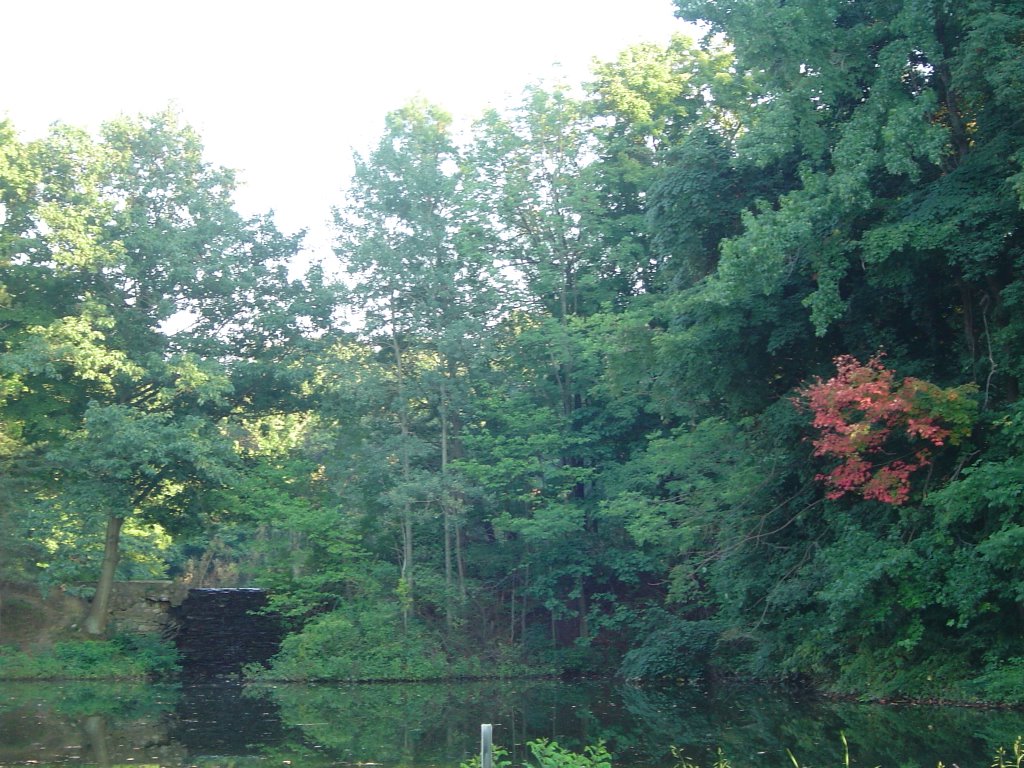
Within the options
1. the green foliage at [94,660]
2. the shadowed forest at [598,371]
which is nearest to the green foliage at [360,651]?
the shadowed forest at [598,371]

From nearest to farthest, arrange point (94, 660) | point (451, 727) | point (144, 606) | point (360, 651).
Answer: point (451, 727), point (94, 660), point (360, 651), point (144, 606)

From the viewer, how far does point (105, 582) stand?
A: 28.5m

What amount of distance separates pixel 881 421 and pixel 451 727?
8.33 metres

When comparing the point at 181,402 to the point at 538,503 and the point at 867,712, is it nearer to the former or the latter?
the point at 538,503

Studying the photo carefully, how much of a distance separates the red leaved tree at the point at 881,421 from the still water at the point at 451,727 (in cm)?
368

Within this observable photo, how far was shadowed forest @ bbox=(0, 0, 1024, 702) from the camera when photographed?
58.0ft

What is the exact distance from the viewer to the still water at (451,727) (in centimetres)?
1317

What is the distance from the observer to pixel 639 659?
1026 inches

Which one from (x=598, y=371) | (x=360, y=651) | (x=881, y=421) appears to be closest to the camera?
(x=881, y=421)

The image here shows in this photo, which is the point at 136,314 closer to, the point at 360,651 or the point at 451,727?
the point at 360,651

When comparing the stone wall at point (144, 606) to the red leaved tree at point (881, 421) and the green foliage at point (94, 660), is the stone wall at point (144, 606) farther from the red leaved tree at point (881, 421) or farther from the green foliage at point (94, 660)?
the red leaved tree at point (881, 421)

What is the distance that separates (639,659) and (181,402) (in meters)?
13.7

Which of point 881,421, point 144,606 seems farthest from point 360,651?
point 881,421

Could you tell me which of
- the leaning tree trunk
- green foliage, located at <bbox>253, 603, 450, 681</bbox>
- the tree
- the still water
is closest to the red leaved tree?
the still water
